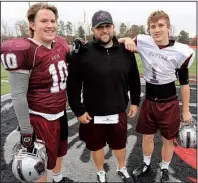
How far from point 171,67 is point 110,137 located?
42.0 inches

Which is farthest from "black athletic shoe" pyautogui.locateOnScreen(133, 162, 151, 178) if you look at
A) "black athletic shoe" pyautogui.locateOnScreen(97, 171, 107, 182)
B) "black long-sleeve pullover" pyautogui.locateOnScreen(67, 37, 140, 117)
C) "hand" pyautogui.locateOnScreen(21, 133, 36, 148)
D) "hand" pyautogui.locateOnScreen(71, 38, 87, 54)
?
"hand" pyautogui.locateOnScreen(71, 38, 87, 54)

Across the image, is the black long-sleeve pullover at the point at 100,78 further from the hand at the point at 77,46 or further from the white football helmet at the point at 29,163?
the white football helmet at the point at 29,163

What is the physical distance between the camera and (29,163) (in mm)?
2182

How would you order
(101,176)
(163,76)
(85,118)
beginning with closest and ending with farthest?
1. (85,118)
2. (163,76)
3. (101,176)

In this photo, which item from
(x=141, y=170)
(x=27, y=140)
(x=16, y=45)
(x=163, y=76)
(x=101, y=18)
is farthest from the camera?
(x=141, y=170)

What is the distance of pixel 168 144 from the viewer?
119 inches

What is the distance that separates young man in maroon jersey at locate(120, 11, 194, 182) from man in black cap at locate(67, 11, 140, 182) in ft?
0.66

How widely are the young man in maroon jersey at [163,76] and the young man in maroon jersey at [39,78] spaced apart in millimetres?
833

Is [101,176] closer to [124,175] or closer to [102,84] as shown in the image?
[124,175]

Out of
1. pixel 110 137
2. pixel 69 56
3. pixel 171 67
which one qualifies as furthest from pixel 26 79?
pixel 171 67

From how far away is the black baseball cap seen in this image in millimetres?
2465

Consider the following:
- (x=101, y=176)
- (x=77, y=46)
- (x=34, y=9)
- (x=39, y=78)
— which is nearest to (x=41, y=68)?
(x=39, y=78)

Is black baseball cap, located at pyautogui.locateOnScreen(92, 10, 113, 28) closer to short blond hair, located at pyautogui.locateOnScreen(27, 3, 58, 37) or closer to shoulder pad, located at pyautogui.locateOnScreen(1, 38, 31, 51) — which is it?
short blond hair, located at pyautogui.locateOnScreen(27, 3, 58, 37)

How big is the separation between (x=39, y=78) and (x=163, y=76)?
1.39 metres
